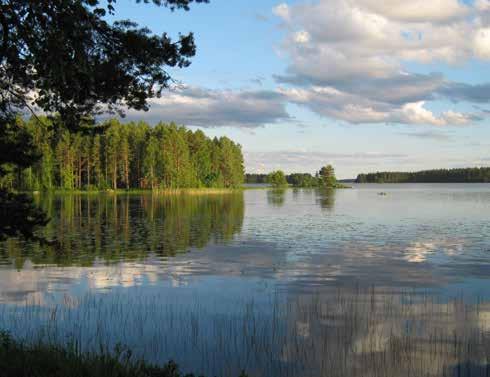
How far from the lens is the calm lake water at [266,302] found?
1136 cm

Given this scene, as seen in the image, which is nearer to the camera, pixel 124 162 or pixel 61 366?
pixel 61 366

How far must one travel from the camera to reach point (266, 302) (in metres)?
16.2

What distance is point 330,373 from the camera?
10453 mm

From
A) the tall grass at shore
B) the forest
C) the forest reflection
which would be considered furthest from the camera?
the forest

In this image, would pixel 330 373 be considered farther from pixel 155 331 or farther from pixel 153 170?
pixel 153 170

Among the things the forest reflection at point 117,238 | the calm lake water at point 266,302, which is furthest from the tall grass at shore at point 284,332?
the forest reflection at point 117,238

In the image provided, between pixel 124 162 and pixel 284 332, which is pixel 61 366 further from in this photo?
pixel 124 162

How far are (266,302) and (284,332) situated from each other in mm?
3267

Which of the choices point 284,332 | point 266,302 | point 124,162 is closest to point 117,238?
point 266,302

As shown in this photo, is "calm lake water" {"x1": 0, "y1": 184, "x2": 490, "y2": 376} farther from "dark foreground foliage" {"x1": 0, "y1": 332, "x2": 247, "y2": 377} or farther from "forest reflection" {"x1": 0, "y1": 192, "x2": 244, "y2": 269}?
"dark foreground foliage" {"x1": 0, "y1": 332, "x2": 247, "y2": 377}

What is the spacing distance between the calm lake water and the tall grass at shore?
41 millimetres

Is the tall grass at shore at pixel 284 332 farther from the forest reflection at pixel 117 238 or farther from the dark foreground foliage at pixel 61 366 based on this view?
the forest reflection at pixel 117 238

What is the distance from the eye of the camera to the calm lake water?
11.4 meters

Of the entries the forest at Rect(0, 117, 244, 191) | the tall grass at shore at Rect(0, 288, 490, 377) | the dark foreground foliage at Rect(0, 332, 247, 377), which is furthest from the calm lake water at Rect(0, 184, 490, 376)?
the forest at Rect(0, 117, 244, 191)
